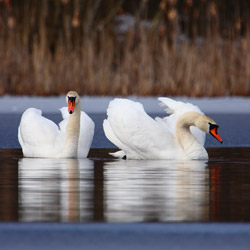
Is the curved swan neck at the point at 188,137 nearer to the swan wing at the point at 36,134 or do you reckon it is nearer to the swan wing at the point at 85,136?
the swan wing at the point at 85,136

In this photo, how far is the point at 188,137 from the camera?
9344 mm

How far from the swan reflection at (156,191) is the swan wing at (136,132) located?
454mm

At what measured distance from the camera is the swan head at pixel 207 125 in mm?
9430

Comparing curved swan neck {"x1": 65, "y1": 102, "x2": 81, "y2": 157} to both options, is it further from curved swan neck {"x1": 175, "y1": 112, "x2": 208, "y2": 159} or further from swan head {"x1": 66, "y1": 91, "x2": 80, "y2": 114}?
curved swan neck {"x1": 175, "y1": 112, "x2": 208, "y2": 159}

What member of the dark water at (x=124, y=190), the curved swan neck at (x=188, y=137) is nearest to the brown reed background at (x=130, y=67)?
the curved swan neck at (x=188, y=137)

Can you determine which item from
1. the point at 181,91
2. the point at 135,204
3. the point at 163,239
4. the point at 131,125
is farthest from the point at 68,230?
the point at 181,91

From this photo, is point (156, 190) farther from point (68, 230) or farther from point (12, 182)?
point (68, 230)

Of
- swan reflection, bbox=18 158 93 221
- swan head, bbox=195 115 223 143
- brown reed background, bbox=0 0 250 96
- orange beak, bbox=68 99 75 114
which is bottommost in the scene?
swan reflection, bbox=18 158 93 221

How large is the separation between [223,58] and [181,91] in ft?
3.74

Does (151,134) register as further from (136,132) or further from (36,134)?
(36,134)

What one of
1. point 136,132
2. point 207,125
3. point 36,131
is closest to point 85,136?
point 36,131

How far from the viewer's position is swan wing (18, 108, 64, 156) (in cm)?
948

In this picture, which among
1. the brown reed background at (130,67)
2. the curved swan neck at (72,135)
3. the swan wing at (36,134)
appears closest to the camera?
the curved swan neck at (72,135)

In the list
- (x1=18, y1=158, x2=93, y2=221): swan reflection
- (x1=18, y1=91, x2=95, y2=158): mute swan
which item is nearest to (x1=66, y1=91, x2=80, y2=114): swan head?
(x1=18, y1=91, x2=95, y2=158): mute swan
